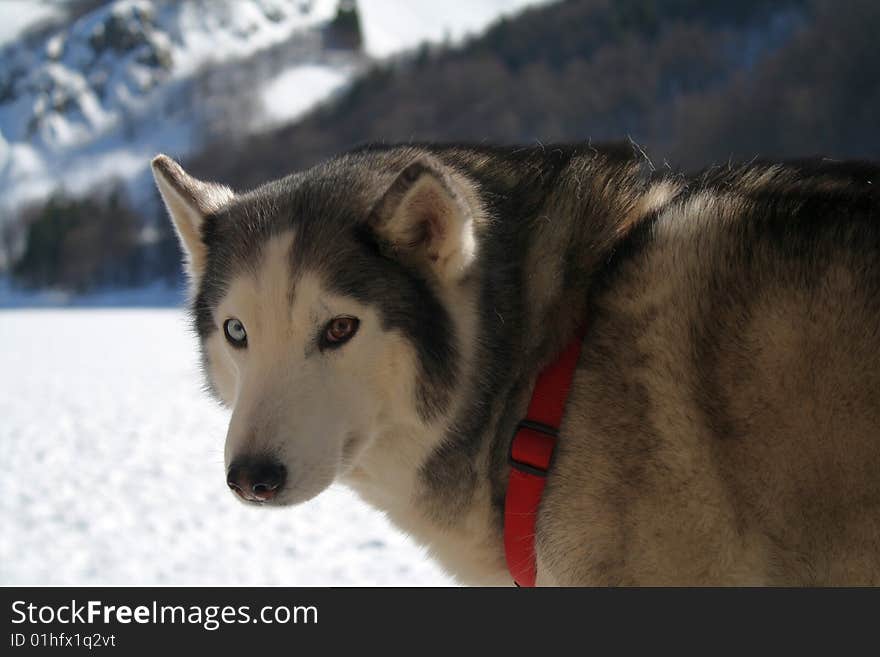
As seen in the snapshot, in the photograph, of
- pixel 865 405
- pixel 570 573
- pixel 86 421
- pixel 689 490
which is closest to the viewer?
pixel 865 405

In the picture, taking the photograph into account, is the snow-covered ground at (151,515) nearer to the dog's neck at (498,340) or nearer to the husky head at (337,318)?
the dog's neck at (498,340)

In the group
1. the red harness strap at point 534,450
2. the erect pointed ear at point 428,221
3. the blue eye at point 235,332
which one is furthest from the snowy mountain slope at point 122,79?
the red harness strap at point 534,450

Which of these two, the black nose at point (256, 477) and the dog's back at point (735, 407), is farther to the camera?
the black nose at point (256, 477)

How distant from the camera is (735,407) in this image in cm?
205

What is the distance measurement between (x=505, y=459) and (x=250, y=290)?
96 centimetres

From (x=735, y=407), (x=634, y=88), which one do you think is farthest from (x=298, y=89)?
(x=735, y=407)

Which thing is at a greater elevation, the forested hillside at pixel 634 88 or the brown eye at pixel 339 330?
the brown eye at pixel 339 330

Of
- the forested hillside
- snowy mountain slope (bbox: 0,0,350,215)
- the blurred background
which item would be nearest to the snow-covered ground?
the blurred background

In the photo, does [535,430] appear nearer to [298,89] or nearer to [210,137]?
[210,137]

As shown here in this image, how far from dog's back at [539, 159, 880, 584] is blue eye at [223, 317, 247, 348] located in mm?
1059

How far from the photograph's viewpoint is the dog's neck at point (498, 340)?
8.22 ft
